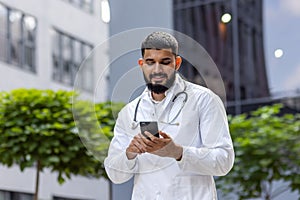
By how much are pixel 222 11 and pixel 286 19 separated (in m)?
0.74

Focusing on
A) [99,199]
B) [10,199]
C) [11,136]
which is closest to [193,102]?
[11,136]

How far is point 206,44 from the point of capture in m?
8.73

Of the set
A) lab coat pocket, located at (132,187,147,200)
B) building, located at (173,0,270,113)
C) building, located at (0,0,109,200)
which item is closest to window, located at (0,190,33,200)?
building, located at (0,0,109,200)

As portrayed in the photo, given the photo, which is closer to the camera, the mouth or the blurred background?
the mouth

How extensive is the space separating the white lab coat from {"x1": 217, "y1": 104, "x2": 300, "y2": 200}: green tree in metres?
4.61

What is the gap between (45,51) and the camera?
13.6 metres

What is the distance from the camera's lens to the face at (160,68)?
5.58 ft

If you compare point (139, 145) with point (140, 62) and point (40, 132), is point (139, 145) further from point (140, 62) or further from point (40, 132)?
point (40, 132)

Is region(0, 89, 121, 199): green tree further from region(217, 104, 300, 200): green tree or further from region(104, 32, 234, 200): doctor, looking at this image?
region(104, 32, 234, 200): doctor

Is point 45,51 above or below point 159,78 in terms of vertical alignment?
above

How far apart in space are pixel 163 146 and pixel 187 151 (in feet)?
0.20

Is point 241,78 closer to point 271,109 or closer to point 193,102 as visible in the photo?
point 271,109

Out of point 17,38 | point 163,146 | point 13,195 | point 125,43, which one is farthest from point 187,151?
point 17,38

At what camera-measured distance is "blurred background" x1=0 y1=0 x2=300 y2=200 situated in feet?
6.94
